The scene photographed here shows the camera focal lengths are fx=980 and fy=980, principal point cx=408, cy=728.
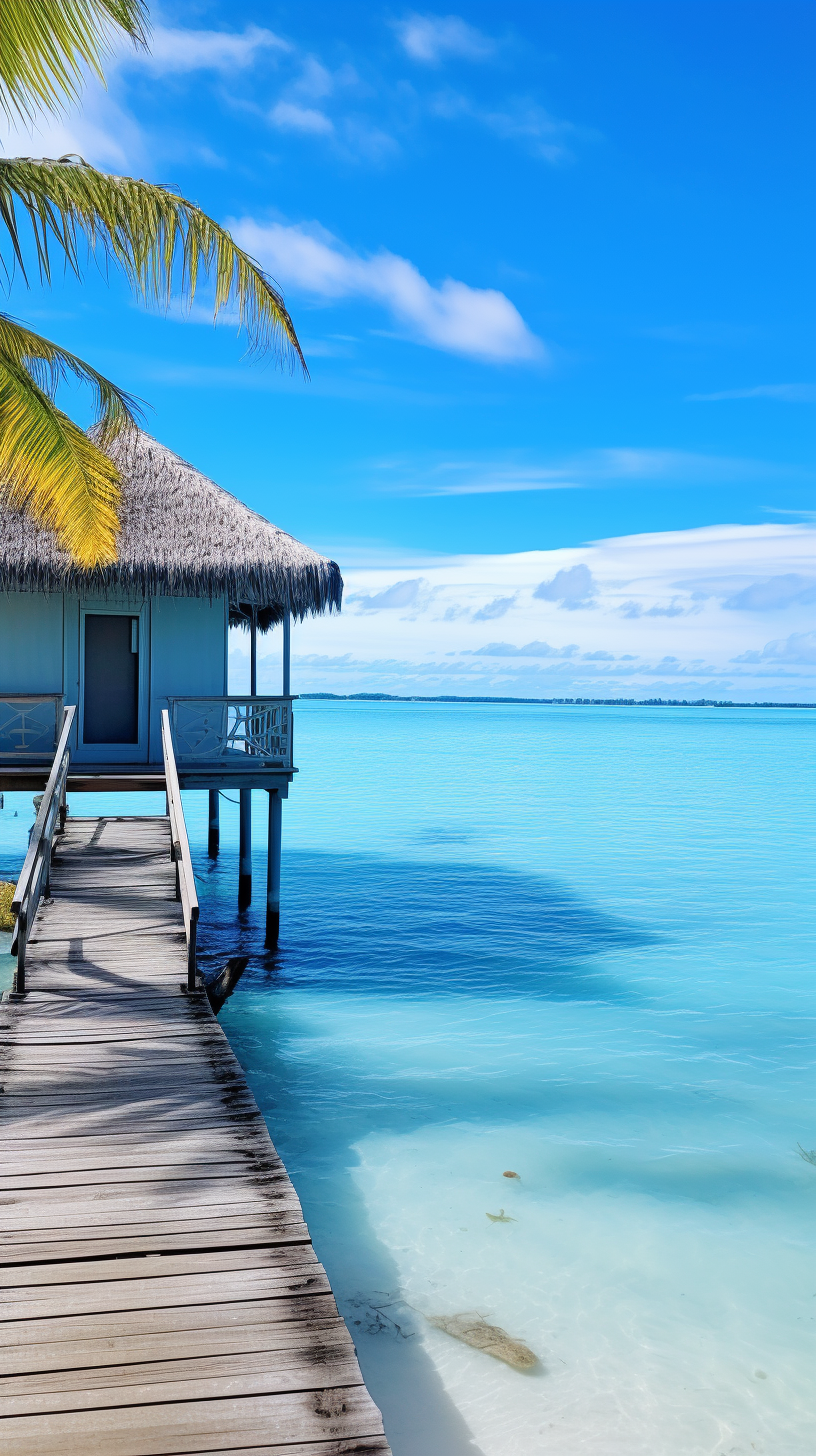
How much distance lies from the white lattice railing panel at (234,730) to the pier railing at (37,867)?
1560 millimetres

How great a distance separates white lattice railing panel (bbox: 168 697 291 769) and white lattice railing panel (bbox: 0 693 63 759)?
1.34 meters

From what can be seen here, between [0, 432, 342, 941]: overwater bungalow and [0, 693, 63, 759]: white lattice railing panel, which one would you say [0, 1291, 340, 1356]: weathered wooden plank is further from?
[0, 693, 63, 759]: white lattice railing panel

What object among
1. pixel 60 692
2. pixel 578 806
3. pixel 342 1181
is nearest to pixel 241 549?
pixel 60 692

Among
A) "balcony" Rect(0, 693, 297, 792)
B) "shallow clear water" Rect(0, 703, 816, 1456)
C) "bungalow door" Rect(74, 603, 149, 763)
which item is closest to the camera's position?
"shallow clear water" Rect(0, 703, 816, 1456)

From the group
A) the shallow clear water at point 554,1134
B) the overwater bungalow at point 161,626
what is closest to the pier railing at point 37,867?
the overwater bungalow at point 161,626

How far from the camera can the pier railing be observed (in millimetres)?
6477

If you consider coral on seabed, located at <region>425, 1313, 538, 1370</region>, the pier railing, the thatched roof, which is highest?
the thatched roof

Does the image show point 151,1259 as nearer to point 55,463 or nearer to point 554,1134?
point 554,1134

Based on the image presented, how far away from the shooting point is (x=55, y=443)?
7809 millimetres

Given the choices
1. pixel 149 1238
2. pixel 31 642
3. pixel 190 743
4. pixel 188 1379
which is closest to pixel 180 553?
pixel 31 642

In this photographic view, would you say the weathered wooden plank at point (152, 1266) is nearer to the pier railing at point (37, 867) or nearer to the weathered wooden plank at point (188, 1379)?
the weathered wooden plank at point (188, 1379)

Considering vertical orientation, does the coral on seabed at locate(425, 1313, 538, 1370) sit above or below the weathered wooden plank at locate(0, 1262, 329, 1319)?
below

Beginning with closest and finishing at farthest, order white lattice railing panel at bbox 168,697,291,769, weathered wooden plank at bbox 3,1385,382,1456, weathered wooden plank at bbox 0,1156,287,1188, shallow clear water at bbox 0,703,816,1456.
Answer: weathered wooden plank at bbox 3,1385,382,1456 < weathered wooden plank at bbox 0,1156,287,1188 < shallow clear water at bbox 0,703,816,1456 < white lattice railing panel at bbox 168,697,291,769

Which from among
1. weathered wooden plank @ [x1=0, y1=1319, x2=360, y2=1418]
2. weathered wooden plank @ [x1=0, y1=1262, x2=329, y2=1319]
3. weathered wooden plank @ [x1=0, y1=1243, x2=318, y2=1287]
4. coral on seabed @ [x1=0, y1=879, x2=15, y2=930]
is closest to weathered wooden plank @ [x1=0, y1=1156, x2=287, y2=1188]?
weathered wooden plank @ [x1=0, y1=1243, x2=318, y2=1287]
